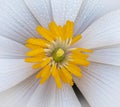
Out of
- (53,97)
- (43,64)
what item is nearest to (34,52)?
(43,64)

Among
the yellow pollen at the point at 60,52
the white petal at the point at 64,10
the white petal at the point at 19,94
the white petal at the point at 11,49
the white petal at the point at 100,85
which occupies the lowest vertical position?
the white petal at the point at 100,85

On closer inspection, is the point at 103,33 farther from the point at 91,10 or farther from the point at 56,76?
the point at 56,76

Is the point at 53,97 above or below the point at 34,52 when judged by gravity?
below

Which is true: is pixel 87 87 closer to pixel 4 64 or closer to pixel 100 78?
pixel 100 78

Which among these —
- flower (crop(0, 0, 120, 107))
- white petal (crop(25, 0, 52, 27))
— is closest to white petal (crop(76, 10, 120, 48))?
flower (crop(0, 0, 120, 107))

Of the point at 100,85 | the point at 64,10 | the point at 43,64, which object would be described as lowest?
the point at 100,85

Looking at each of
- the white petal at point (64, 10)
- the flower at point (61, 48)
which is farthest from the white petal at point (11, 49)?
the white petal at point (64, 10)

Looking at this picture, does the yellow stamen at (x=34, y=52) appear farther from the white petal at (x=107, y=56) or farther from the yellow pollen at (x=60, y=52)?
the white petal at (x=107, y=56)

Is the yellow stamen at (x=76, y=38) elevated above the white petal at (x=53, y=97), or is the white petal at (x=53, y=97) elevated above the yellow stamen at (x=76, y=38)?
the yellow stamen at (x=76, y=38)
